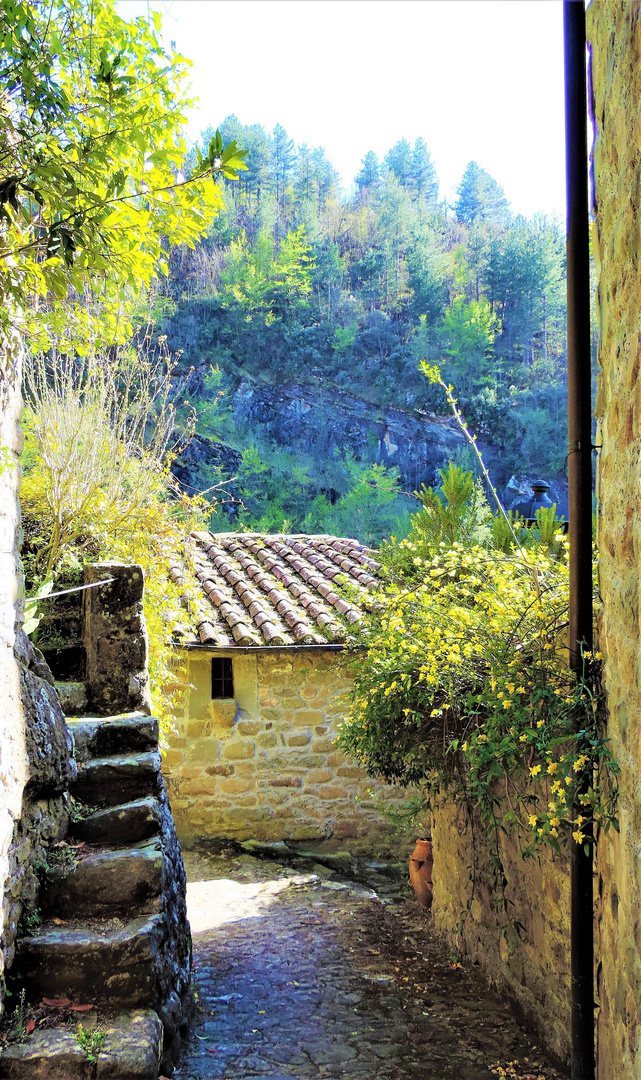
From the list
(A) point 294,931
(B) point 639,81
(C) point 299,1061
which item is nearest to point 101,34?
(B) point 639,81

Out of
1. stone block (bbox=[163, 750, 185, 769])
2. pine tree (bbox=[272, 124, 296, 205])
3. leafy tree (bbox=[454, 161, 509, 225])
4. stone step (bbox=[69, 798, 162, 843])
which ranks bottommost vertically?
stone block (bbox=[163, 750, 185, 769])

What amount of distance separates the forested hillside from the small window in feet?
45.9

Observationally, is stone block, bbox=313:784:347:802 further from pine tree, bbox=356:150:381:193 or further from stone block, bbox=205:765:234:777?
pine tree, bbox=356:150:381:193

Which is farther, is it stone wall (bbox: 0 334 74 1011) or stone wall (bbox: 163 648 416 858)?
stone wall (bbox: 163 648 416 858)

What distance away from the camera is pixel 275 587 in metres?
7.97

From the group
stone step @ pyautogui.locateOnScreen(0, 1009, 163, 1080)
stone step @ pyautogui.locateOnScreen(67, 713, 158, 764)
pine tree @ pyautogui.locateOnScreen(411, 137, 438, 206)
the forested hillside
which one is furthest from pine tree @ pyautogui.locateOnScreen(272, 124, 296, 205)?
stone step @ pyautogui.locateOnScreen(0, 1009, 163, 1080)

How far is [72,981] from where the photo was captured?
8.56ft

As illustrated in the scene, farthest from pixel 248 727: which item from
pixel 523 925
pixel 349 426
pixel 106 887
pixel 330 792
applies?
pixel 349 426

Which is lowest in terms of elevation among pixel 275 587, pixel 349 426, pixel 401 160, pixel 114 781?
pixel 114 781

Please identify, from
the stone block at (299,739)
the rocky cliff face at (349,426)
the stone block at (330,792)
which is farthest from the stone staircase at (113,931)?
the rocky cliff face at (349,426)

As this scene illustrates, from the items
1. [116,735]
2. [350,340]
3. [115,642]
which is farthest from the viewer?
[350,340]

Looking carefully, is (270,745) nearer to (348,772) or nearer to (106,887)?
(348,772)

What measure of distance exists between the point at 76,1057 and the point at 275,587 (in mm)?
5755

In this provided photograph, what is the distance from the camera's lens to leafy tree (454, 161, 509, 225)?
111 feet
